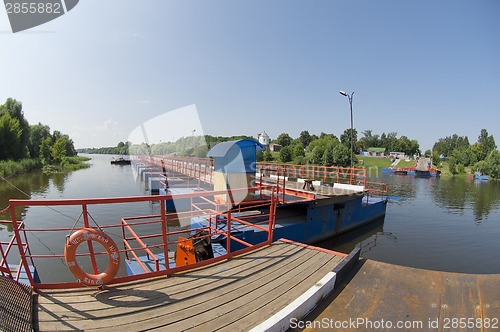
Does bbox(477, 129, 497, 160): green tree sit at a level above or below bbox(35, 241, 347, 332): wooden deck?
above

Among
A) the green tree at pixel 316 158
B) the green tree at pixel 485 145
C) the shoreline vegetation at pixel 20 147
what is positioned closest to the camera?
the shoreline vegetation at pixel 20 147

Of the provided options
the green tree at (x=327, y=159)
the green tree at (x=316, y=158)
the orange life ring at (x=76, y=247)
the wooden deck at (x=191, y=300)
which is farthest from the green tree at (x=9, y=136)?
the green tree at (x=327, y=159)

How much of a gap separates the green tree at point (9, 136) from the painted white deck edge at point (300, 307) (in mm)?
55550

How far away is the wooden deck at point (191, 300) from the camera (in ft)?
9.93

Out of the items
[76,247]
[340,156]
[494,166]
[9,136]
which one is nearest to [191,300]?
[76,247]

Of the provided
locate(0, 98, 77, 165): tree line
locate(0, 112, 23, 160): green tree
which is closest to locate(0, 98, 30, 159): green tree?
locate(0, 98, 77, 165): tree line

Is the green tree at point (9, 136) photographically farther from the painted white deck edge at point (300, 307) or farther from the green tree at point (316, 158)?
the green tree at point (316, 158)

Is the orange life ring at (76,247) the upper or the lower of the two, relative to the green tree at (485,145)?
lower

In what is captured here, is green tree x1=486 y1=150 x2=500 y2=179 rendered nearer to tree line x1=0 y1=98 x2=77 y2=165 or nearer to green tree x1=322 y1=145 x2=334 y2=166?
green tree x1=322 y1=145 x2=334 y2=166

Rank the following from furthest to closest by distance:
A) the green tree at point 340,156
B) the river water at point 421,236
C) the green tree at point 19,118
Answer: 1. the green tree at point 340,156
2. the green tree at point 19,118
3. the river water at point 421,236

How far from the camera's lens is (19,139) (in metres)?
45.2

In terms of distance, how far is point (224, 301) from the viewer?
11.5ft

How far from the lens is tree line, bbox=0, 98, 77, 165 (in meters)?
42.0

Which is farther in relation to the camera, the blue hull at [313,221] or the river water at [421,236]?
the river water at [421,236]
